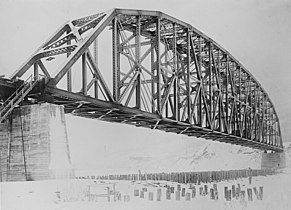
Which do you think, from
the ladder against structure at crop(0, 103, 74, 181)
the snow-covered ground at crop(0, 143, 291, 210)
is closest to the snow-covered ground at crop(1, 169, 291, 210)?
the snow-covered ground at crop(0, 143, 291, 210)

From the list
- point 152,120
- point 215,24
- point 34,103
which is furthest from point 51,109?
point 152,120

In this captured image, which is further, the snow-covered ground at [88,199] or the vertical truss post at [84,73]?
the vertical truss post at [84,73]

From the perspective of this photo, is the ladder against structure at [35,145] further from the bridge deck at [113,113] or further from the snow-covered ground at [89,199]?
the bridge deck at [113,113]

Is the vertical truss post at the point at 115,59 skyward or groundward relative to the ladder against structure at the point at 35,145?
skyward

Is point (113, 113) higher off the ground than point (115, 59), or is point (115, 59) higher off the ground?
point (115, 59)

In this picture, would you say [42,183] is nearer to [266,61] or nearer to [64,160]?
[64,160]

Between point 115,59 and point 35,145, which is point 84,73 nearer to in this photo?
point 115,59

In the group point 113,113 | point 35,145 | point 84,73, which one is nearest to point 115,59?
point 84,73

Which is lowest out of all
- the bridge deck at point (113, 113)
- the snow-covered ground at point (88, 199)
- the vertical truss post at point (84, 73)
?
the snow-covered ground at point (88, 199)

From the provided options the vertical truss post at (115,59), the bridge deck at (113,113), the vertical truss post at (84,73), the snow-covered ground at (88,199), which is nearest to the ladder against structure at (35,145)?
the snow-covered ground at (88,199)
